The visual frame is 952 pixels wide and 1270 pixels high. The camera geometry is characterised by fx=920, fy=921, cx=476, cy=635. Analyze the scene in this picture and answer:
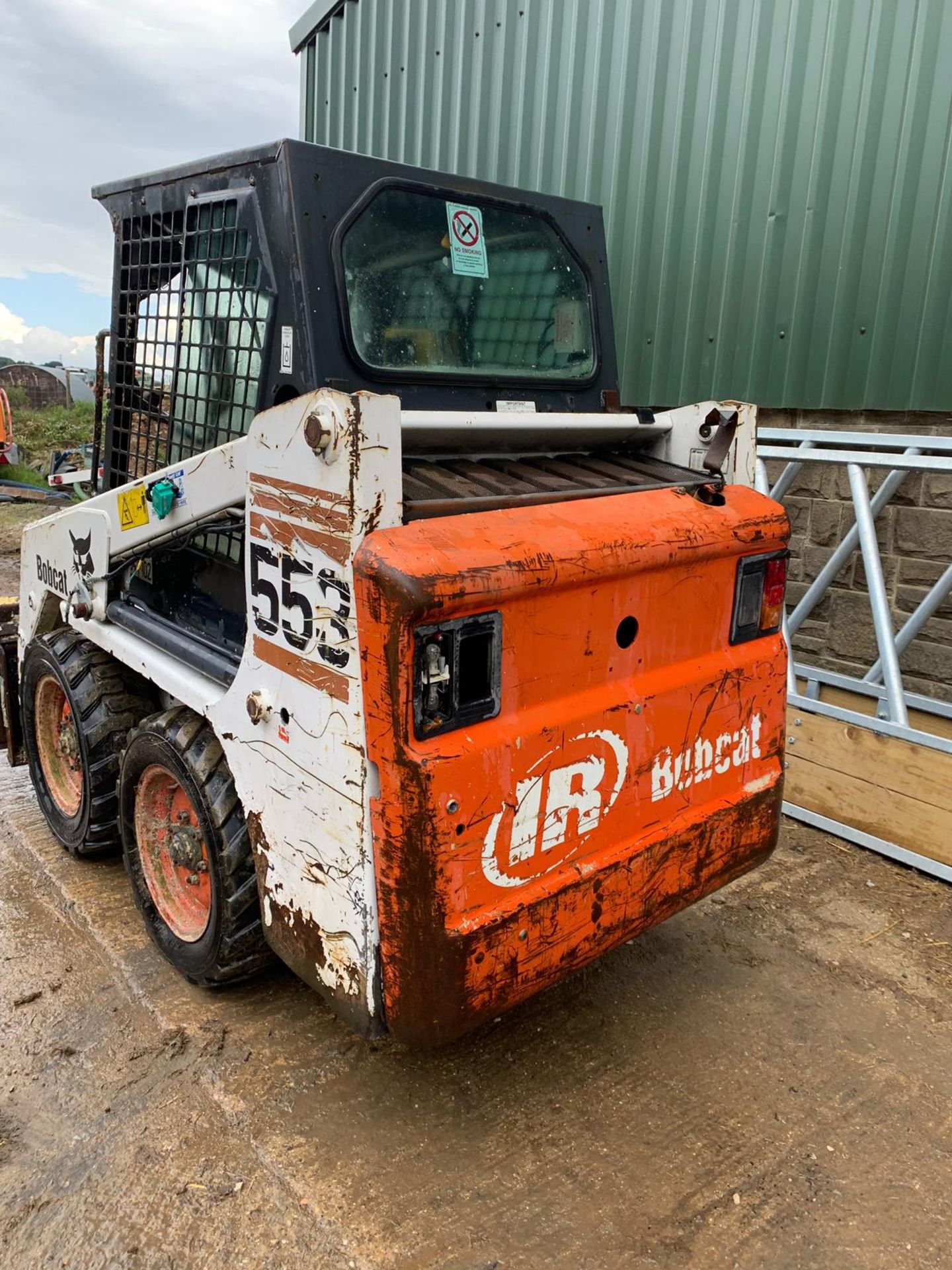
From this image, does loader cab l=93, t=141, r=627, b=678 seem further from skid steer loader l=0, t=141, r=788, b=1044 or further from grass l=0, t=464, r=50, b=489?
grass l=0, t=464, r=50, b=489

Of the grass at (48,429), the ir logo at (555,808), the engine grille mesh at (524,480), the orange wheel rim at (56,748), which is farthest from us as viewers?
the grass at (48,429)

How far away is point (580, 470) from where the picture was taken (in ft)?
9.25

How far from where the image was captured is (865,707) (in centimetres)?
480

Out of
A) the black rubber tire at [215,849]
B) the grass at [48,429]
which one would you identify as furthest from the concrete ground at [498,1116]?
the grass at [48,429]

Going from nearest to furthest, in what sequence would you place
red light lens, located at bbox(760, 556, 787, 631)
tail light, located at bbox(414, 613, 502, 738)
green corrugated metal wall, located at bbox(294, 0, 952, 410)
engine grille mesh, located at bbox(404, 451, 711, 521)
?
tail light, located at bbox(414, 613, 502, 738), engine grille mesh, located at bbox(404, 451, 711, 521), red light lens, located at bbox(760, 556, 787, 631), green corrugated metal wall, located at bbox(294, 0, 952, 410)

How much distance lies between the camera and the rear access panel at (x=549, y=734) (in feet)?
6.41

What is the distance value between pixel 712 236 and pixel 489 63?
8.22ft

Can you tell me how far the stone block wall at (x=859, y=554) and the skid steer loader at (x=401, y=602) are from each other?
213 centimetres

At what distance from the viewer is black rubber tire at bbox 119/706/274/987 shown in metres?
2.57

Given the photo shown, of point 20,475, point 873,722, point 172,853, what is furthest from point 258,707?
point 20,475

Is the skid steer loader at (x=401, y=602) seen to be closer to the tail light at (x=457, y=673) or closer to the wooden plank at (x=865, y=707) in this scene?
the tail light at (x=457, y=673)

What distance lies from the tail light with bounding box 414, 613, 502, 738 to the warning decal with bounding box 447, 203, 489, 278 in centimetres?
142

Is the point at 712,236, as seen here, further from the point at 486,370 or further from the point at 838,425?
the point at 486,370

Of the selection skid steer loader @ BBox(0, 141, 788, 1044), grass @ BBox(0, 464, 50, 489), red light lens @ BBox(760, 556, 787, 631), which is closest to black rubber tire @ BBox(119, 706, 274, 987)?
skid steer loader @ BBox(0, 141, 788, 1044)
